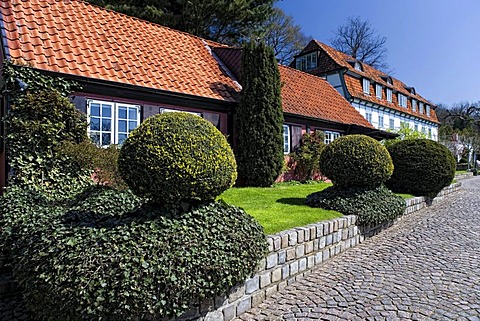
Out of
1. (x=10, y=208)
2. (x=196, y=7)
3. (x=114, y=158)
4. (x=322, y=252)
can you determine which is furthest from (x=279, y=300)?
(x=196, y=7)

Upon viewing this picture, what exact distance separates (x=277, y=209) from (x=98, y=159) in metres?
3.94

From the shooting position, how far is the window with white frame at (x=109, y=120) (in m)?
8.39

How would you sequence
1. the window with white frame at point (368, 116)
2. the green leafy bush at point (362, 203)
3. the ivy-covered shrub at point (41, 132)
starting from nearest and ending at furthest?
the green leafy bush at point (362, 203) → the ivy-covered shrub at point (41, 132) → the window with white frame at point (368, 116)

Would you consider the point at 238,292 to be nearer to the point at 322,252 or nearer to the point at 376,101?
the point at 322,252

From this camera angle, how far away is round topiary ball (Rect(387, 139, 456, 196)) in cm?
1052

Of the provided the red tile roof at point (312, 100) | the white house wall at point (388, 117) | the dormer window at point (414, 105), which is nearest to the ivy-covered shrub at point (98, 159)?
the red tile roof at point (312, 100)

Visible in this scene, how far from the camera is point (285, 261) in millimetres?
4621

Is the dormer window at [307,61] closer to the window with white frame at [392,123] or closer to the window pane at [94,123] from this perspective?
the window with white frame at [392,123]

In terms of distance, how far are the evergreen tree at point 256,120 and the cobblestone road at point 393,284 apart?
476 centimetres

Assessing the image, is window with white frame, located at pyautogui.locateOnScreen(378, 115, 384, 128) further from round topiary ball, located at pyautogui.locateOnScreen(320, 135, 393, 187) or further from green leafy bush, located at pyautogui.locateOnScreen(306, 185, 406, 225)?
round topiary ball, located at pyautogui.locateOnScreen(320, 135, 393, 187)

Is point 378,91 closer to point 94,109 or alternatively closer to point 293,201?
point 293,201

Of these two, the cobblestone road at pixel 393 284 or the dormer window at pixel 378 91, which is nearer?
the cobblestone road at pixel 393 284

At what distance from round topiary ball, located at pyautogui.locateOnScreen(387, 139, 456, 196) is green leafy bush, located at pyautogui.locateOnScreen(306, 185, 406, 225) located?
3.13 meters

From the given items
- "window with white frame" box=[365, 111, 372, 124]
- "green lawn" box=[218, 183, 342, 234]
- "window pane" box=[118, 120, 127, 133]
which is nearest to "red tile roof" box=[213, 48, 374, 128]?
"window pane" box=[118, 120, 127, 133]
